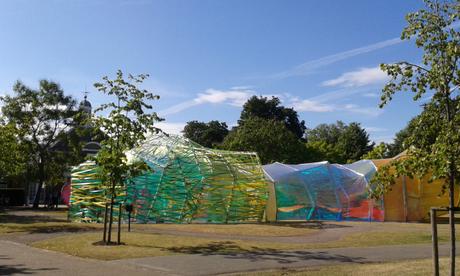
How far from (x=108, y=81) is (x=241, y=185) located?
14016 millimetres

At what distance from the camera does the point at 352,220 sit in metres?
32.9

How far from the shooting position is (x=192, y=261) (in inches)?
534

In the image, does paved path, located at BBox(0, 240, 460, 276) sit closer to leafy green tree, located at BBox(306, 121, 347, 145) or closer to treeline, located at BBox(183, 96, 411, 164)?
treeline, located at BBox(183, 96, 411, 164)

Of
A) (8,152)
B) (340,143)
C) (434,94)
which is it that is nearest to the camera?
(434,94)

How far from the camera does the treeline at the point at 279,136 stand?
188ft

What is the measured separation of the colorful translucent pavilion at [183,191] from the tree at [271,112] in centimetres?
4702

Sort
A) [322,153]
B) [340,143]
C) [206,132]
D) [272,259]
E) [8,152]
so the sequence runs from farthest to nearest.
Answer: [206,132] → [340,143] → [322,153] → [8,152] → [272,259]

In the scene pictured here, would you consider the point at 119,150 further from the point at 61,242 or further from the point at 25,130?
the point at 25,130

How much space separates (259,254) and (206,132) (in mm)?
68351

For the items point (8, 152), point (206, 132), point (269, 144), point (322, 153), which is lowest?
point (8, 152)

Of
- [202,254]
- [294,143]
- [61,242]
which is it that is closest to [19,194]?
[294,143]

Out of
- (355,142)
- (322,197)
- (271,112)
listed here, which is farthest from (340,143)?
(322,197)

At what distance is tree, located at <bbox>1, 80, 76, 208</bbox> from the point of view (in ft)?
148

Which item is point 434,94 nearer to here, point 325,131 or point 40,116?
point 40,116
